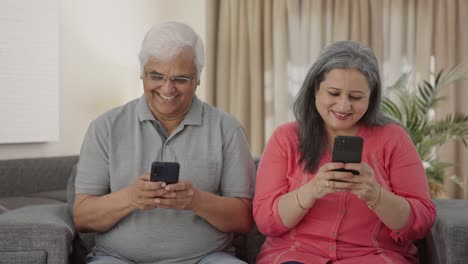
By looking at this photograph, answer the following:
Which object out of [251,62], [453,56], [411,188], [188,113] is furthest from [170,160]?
[251,62]

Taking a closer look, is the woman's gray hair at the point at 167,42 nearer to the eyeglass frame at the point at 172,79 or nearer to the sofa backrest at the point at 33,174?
the eyeglass frame at the point at 172,79

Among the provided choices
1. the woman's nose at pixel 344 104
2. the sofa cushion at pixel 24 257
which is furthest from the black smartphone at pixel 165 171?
the woman's nose at pixel 344 104

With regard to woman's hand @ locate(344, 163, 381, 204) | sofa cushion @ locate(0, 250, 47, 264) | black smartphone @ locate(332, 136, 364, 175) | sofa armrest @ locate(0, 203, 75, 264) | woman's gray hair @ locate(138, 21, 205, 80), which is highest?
woman's gray hair @ locate(138, 21, 205, 80)

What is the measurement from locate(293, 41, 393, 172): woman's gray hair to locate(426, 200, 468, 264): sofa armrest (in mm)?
352

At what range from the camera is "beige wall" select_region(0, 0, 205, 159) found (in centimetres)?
490

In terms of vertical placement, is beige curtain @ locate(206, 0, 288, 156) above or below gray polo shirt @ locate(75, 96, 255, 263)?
above

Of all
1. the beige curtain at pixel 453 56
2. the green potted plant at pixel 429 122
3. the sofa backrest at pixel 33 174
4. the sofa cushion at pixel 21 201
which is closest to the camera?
the sofa cushion at pixel 21 201

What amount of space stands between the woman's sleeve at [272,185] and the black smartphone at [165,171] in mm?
291

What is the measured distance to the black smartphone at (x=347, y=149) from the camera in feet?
5.99

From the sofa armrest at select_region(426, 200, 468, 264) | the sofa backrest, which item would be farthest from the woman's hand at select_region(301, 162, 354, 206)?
the sofa backrest

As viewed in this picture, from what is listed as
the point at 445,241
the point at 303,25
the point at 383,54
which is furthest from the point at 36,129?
the point at 445,241

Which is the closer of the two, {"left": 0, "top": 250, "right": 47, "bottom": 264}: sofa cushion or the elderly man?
{"left": 0, "top": 250, "right": 47, "bottom": 264}: sofa cushion

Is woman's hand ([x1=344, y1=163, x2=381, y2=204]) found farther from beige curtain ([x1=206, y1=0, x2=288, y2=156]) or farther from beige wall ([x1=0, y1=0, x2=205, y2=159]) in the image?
beige curtain ([x1=206, y1=0, x2=288, y2=156])

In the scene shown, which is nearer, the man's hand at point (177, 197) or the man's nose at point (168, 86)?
the man's hand at point (177, 197)
